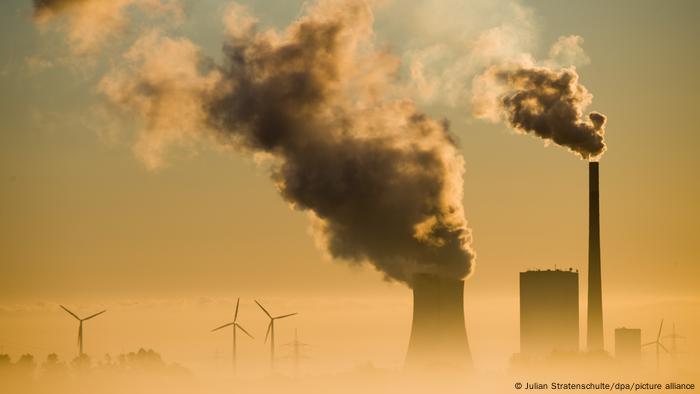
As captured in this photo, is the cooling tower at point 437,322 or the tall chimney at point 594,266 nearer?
the cooling tower at point 437,322

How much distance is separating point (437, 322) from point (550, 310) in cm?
3300

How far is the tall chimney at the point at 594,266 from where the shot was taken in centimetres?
16262

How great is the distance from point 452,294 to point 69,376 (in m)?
70.4

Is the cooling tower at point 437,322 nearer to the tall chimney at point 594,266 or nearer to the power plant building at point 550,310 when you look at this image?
the tall chimney at point 594,266

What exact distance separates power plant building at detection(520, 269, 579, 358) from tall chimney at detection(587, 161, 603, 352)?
10.2 feet

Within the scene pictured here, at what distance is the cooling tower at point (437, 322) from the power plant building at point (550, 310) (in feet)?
85.7

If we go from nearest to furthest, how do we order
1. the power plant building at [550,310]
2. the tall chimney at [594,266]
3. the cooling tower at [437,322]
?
the cooling tower at [437,322] < the tall chimney at [594,266] < the power plant building at [550,310]

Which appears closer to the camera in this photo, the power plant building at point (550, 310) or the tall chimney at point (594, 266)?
the tall chimney at point (594, 266)

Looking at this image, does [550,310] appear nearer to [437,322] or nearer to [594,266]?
[594,266]

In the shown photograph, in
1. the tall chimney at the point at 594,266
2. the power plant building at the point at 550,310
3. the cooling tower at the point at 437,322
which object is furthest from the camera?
the power plant building at the point at 550,310

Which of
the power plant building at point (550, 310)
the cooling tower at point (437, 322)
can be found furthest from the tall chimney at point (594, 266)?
the cooling tower at point (437, 322)

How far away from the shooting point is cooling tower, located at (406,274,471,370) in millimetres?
145250

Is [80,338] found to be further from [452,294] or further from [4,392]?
[452,294]

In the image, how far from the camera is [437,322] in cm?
14462
